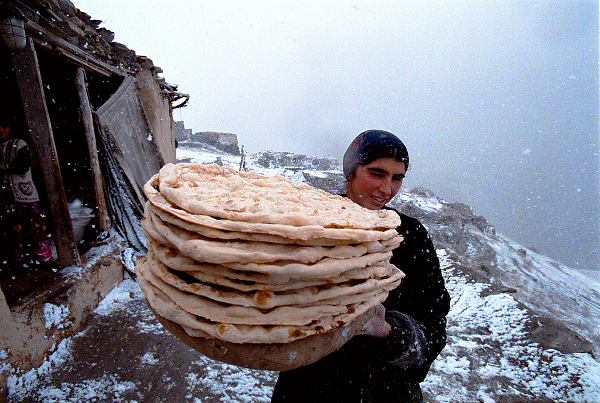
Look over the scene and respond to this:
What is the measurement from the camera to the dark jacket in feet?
3.59

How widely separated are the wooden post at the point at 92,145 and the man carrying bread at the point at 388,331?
397 centimetres

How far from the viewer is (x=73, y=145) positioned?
16.5ft

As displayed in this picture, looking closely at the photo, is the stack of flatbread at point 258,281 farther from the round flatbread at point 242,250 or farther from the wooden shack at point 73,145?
the wooden shack at point 73,145

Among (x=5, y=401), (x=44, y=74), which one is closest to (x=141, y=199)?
(x=44, y=74)

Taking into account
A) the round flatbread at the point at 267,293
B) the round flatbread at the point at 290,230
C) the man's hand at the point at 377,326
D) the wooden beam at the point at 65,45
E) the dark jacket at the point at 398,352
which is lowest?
the dark jacket at the point at 398,352

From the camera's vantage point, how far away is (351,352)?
3.89 ft

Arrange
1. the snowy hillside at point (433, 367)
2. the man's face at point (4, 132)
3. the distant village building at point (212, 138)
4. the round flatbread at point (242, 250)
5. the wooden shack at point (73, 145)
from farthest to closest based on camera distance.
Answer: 1. the distant village building at point (212, 138)
2. the man's face at point (4, 132)
3. the wooden shack at point (73, 145)
4. the snowy hillside at point (433, 367)
5. the round flatbread at point (242, 250)

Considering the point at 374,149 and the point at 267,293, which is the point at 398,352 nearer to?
the point at 267,293

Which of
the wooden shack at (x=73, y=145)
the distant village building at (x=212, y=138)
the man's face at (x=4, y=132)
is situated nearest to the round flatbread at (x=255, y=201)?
the wooden shack at (x=73, y=145)

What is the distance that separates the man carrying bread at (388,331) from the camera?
1091mm

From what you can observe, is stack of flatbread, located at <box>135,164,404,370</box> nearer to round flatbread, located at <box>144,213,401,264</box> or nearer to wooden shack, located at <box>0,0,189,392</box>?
round flatbread, located at <box>144,213,401,264</box>

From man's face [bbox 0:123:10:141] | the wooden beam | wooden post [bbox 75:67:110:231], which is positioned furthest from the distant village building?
man's face [bbox 0:123:10:141]

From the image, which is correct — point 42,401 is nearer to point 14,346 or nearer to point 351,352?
point 14,346

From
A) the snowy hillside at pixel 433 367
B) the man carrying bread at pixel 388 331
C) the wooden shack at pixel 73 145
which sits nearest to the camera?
the man carrying bread at pixel 388 331
